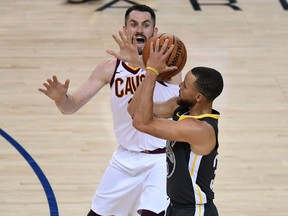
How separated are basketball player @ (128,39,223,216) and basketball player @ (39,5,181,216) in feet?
2.60

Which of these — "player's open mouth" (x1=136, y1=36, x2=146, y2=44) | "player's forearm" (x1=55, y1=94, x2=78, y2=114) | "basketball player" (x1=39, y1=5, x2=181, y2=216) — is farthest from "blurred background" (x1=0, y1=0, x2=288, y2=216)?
"player's open mouth" (x1=136, y1=36, x2=146, y2=44)

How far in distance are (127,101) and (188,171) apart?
120 centimetres

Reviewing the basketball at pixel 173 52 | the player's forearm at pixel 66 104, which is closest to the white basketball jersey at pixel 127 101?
the player's forearm at pixel 66 104

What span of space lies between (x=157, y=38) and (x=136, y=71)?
100cm

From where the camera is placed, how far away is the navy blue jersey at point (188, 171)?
5008 mm

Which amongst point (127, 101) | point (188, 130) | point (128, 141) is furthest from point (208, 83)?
point (128, 141)

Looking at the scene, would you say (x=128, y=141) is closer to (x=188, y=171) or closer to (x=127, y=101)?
(x=127, y=101)

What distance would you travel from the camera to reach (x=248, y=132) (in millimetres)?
8938

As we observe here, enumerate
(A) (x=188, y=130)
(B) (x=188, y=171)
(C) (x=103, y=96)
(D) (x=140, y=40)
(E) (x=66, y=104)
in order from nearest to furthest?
(A) (x=188, y=130) → (B) (x=188, y=171) → (E) (x=66, y=104) → (D) (x=140, y=40) → (C) (x=103, y=96)

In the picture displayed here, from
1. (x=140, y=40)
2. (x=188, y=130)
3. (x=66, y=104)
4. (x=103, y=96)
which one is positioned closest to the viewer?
(x=188, y=130)

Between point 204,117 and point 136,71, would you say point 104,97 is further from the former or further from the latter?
point 204,117

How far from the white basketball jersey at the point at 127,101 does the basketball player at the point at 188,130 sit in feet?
2.83

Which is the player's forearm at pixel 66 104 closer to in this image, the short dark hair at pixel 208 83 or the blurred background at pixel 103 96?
the short dark hair at pixel 208 83

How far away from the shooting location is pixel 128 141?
20.1 feet
